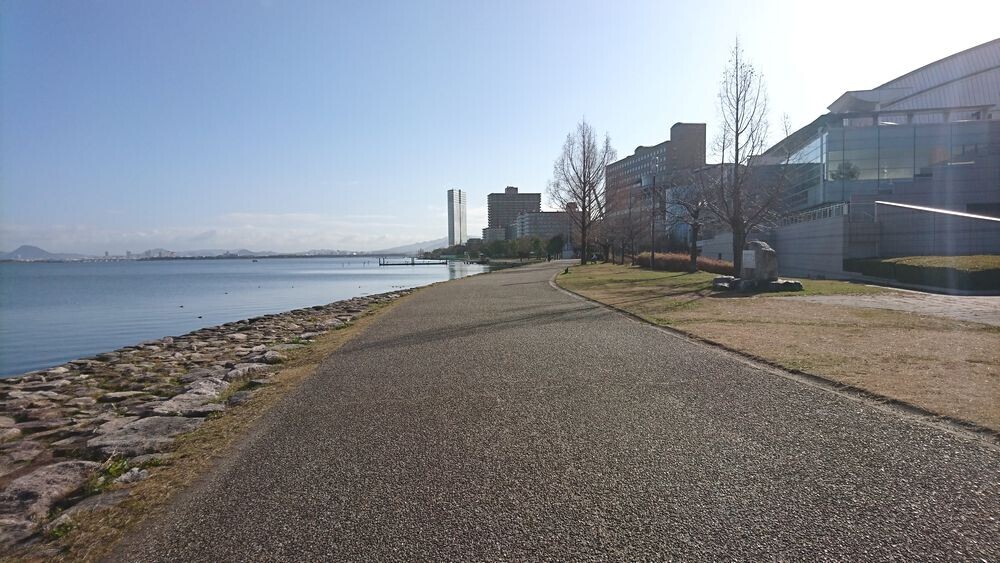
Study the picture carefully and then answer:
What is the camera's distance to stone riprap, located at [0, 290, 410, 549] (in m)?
4.09

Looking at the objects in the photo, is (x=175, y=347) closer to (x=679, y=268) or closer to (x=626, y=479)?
(x=626, y=479)

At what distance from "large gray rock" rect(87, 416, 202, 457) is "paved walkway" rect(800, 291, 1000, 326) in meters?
13.2

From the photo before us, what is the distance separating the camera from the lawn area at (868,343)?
18.2 ft

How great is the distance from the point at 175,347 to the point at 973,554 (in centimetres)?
1676

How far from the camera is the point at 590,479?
12.6ft

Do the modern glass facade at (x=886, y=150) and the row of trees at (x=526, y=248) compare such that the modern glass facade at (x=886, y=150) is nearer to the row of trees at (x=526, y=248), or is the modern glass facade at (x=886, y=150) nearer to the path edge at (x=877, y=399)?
the path edge at (x=877, y=399)

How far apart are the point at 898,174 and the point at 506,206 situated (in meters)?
152

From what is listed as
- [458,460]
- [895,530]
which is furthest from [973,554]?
[458,460]

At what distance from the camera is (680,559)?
2.83 metres

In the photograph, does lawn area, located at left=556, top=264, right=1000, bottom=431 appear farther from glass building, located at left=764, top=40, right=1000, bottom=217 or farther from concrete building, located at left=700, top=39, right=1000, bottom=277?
glass building, located at left=764, top=40, right=1000, bottom=217

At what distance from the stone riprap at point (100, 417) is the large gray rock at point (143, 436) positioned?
1 cm

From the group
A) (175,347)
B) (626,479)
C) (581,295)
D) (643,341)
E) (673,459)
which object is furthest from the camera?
(581,295)

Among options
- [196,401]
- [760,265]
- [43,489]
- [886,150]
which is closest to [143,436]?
[43,489]

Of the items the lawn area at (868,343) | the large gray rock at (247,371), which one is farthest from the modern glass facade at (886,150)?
the large gray rock at (247,371)
